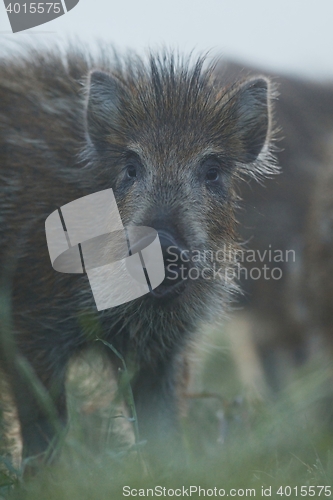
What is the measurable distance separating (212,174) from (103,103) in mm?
630

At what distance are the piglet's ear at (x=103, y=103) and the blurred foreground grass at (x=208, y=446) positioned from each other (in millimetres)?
1091

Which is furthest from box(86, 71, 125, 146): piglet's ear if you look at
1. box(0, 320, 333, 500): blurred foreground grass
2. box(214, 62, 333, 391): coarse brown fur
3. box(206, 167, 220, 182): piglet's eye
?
box(0, 320, 333, 500): blurred foreground grass

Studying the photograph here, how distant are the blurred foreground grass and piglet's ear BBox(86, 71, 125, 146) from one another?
1.09m

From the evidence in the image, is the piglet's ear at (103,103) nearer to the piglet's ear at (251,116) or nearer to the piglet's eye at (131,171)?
the piglet's eye at (131,171)

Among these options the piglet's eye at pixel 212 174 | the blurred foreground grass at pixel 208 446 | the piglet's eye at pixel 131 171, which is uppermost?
the piglet's eye at pixel 131 171

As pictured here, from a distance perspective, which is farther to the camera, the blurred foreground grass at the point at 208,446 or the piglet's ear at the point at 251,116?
the piglet's ear at the point at 251,116

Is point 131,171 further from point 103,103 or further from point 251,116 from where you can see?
point 251,116

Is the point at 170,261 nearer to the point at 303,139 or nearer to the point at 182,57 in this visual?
the point at 182,57

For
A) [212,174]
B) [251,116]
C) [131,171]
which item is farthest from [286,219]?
[131,171]

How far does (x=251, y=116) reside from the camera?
3.47 metres

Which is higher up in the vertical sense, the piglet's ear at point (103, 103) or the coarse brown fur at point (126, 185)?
the piglet's ear at point (103, 103)

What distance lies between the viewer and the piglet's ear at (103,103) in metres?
3.40

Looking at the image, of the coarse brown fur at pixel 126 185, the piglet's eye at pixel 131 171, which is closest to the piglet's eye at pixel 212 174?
the coarse brown fur at pixel 126 185

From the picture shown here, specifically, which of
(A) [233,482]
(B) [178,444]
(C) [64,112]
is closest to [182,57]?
(C) [64,112]
